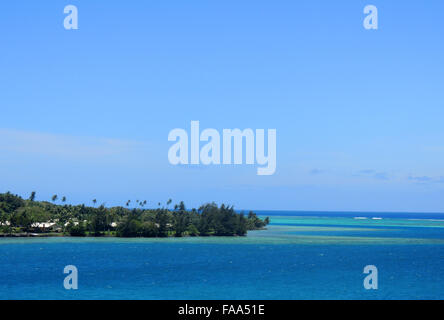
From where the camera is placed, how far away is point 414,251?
123 metres

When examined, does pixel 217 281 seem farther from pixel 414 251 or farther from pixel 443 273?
pixel 414 251

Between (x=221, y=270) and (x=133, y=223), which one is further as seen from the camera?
(x=133, y=223)

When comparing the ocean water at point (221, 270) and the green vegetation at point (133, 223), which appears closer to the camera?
the ocean water at point (221, 270)

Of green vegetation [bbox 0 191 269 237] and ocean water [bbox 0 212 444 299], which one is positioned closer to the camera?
ocean water [bbox 0 212 444 299]

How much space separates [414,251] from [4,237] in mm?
117018

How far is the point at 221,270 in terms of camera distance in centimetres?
8888

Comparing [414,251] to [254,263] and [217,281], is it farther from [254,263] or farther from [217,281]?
[217,281]

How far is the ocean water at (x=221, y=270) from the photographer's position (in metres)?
67.1

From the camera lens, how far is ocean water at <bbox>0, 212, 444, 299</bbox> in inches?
2640

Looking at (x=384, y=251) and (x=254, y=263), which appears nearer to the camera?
(x=254, y=263)

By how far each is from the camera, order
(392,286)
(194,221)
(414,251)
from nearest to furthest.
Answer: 1. (392,286)
2. (414,251)
3. (194,221)

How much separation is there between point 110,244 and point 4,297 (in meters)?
77.1
